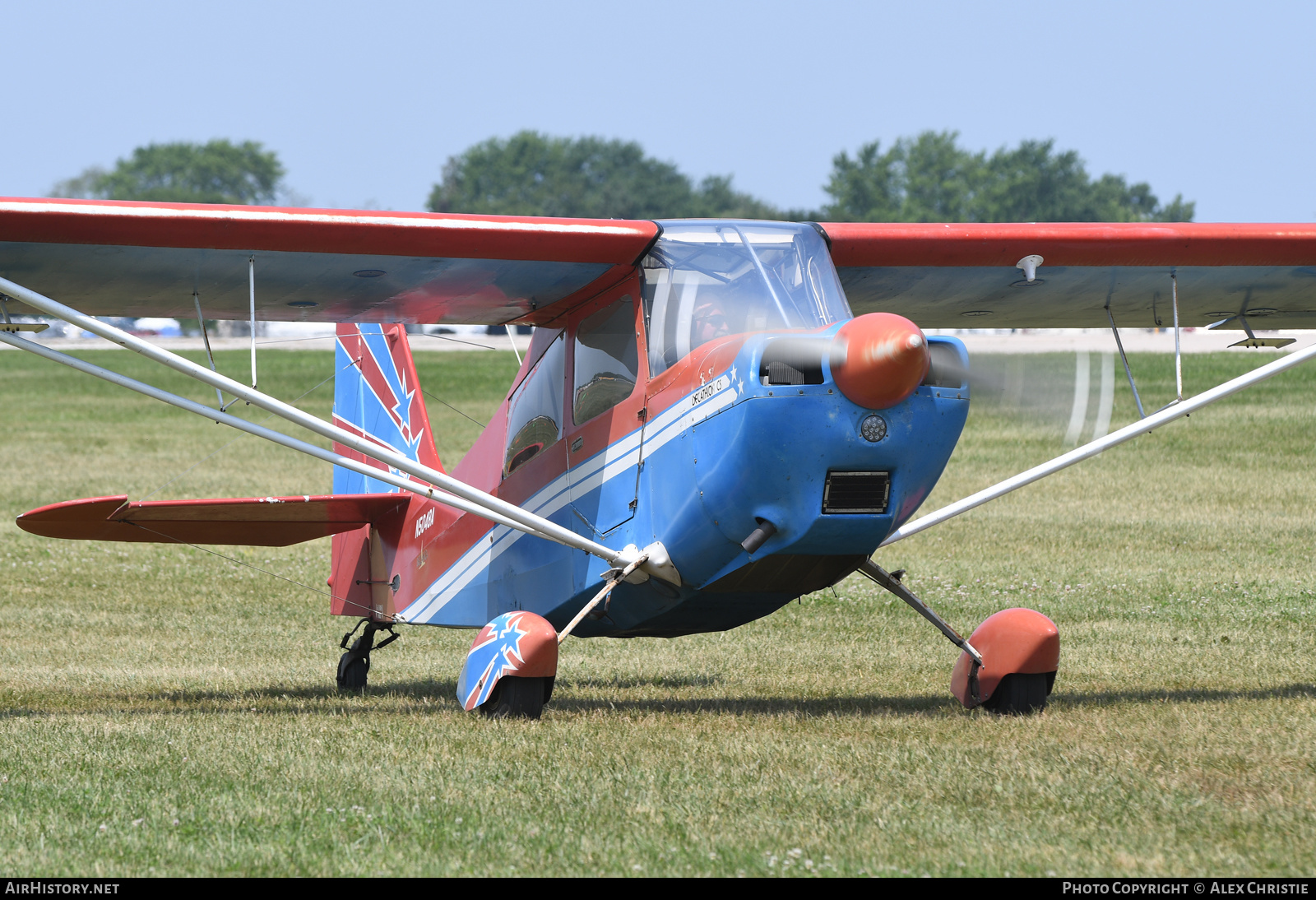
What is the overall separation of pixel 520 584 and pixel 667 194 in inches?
5953

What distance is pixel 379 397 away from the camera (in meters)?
11.4

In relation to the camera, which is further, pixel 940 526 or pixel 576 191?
pixel 576 191

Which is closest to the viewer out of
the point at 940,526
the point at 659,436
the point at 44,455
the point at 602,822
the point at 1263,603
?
the point at 602,822

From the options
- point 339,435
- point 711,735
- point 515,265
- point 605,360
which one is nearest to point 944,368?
point 711,735

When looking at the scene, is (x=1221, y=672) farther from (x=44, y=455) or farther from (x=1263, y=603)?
(x=44, y=455)

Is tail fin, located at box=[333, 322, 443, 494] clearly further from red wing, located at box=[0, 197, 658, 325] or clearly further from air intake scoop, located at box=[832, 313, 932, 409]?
air intake scoop, located at box=[832, 313, 932, 409]

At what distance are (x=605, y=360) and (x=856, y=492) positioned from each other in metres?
2.04

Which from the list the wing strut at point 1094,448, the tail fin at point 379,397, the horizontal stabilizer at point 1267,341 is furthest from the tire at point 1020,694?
the tail fin at point 379,397

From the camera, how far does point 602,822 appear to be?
5.24 metres

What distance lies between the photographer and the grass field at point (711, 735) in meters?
4.92

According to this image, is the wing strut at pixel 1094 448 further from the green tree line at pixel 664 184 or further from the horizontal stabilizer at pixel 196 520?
the green tree line at pixel 664 184

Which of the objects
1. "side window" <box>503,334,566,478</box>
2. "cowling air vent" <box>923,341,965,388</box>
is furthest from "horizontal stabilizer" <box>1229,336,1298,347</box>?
"side window" <box>503,334,566,478</box>
